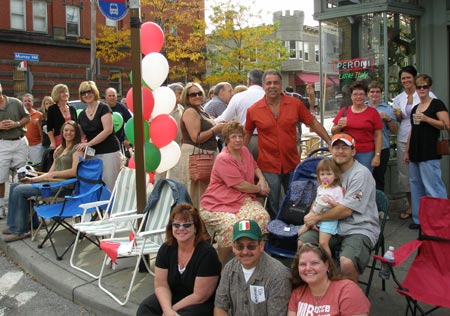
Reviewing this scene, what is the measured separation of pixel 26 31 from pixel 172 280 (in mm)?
24009

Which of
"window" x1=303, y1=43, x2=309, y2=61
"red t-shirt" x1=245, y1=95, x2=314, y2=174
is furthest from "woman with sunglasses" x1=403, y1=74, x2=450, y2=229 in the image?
"window" x1=303, y1=43, x2=309, y2=61

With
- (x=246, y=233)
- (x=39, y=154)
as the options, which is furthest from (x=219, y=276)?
(x=39, y=154)

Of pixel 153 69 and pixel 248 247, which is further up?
pixel 153 69

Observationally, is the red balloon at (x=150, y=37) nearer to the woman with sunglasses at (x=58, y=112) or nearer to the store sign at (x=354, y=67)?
the woman with sunglasses at (x=58, y=112)

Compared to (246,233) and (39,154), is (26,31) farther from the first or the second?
(246,233)

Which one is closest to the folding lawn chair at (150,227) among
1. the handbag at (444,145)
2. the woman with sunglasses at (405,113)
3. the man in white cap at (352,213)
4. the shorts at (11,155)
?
the man in white cap at (352,213)

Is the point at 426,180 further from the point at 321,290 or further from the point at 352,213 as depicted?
the point at 321,290

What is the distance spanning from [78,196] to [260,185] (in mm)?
2366

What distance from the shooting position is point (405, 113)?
6027mm

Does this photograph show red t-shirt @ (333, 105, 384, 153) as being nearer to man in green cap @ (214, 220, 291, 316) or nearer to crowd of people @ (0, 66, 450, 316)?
crowd of people @ (0, 66, 450, 316)

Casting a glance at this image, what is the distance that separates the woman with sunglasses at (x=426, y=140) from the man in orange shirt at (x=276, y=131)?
4.44 ft

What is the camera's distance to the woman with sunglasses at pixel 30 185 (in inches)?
240

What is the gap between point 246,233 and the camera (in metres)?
3.01

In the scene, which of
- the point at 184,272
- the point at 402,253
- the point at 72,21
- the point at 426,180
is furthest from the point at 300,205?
the point at 72,21
